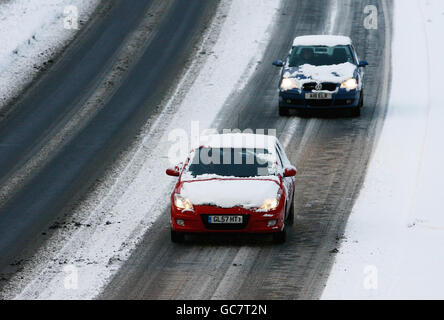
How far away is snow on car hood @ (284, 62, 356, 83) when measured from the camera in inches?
1057

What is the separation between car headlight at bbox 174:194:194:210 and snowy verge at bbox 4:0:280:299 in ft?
3.19

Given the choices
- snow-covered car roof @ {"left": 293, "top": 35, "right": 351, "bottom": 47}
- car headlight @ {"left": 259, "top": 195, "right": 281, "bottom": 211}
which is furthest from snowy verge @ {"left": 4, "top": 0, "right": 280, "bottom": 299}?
snow-covered car roof @ {"left": 293, "top": 35, "right": 351, "bottom": 47}

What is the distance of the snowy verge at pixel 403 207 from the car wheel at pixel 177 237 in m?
2.38

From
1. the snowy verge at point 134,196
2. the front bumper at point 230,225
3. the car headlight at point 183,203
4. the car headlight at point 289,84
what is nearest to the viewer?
the snowy verge at point 134,196

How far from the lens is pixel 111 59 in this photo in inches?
1321

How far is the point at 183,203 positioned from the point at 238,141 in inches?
76.5

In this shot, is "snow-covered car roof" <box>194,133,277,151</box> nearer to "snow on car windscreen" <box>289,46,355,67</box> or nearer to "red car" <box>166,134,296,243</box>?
"red car" <box>166,134,296,243</box>

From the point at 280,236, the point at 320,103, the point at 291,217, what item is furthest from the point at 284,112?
the point at 280,236

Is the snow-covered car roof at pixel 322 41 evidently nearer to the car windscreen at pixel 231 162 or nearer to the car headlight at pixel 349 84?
the car headlight at pixel 349 84

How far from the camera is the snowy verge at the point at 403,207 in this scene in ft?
50.4

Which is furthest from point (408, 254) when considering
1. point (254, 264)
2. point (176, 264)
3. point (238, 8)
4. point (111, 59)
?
point (238, 8)

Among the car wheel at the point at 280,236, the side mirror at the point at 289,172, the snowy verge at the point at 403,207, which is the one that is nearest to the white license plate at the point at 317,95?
the snowy verge at the point at 403,207

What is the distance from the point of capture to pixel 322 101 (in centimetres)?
2692
